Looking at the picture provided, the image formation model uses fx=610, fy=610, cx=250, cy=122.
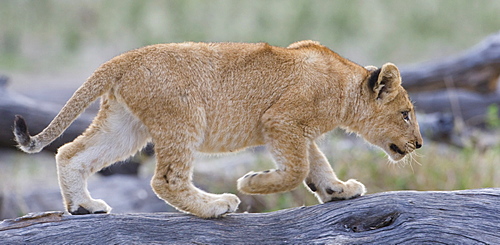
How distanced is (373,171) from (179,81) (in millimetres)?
4811

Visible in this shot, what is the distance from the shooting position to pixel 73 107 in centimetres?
533

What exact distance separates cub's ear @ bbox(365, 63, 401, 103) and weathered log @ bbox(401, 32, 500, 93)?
17.5 ft

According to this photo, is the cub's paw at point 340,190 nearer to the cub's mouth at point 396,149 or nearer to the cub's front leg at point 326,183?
the cub's front leg at point 326,183

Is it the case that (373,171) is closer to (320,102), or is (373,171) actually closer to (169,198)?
(320,102)

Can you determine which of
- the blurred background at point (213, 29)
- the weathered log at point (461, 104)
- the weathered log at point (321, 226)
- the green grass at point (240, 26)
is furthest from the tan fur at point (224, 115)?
the green grass at point (240, 26)

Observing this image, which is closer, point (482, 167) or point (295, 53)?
point (295, 53)

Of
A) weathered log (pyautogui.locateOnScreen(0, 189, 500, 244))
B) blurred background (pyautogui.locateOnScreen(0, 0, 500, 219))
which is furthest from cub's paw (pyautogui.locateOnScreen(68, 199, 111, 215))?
blurred background (pyautogui.locateOnScreen(0, 0, 500, 219))

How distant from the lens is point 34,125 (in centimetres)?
992

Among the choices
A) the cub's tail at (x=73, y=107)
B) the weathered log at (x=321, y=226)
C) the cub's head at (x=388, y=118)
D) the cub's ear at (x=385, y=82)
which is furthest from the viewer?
the cub's head at (x=388, y=118)

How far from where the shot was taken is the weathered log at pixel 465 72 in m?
10.7

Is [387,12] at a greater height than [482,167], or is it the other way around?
[387,12]

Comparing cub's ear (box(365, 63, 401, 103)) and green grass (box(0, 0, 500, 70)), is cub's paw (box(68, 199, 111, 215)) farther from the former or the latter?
green grass (box(0, 0, 500, 70))

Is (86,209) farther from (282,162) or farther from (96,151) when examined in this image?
(282,162)

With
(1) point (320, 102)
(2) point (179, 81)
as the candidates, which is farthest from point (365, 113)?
(2) point (179, 81)
